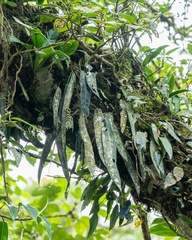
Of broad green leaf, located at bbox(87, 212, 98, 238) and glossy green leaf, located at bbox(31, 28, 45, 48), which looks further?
broad green leaf, located at bbox(87, 212, 98, 238)

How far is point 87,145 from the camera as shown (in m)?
0.94

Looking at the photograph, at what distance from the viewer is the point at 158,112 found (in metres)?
1.12

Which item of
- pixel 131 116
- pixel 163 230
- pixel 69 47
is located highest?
pixel 69 47

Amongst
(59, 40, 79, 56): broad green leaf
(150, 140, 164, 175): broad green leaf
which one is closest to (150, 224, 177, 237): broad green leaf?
(150, 140, 164, 175): broad green leaf

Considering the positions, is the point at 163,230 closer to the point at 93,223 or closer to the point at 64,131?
the point at 93,223

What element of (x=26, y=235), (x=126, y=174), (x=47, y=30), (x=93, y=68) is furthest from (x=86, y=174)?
(x=26, y=235)

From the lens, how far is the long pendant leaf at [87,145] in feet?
3.02

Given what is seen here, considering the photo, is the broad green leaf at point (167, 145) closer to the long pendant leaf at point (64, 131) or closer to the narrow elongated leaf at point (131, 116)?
the narrow elongated leaf at point (131, 116)

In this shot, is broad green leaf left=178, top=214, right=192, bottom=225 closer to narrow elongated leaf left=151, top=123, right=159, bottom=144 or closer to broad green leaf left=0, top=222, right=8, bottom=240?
narrow elongated leaf left=151, top=123, right=159, bottom=144

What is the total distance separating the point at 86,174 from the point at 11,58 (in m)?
0.46

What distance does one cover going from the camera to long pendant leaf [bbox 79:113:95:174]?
920mm

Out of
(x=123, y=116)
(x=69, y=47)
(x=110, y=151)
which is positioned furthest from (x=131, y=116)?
(x=69, y=47)

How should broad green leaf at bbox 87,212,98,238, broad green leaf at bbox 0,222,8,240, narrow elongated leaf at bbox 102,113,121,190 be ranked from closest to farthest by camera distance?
1. broad green leaf at bbox 0,222,8,240
2. narrow elongated leaf at bbox 102,113,121,190
3. broad green leaf at bbox 87,212,98,238

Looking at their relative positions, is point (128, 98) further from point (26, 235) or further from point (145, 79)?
point (26, 235)
